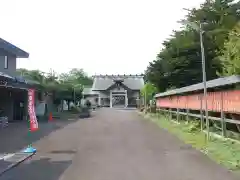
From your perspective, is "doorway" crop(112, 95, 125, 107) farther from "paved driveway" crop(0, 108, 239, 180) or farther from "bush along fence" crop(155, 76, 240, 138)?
"paved driveway" crop(0, 108, 239, 180)

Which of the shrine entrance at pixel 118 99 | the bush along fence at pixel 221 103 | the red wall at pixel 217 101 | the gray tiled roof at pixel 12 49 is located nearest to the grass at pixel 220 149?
the bush along fence at pixel 221 103

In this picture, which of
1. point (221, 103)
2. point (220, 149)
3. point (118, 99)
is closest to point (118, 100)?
point (118, 99)

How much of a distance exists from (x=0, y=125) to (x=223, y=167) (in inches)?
725

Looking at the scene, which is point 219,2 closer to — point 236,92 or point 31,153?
point 236,92

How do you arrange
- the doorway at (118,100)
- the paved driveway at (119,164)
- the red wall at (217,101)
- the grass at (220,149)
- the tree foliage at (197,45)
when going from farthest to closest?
the doorway at (118,100) → the tree foliage at (197,45) → the red wall at (217,101) → the grass at (220,149) → the paved driveway at (119,164)

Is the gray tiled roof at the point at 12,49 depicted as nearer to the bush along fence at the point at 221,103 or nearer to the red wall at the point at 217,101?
the red wall at the point at 217,101

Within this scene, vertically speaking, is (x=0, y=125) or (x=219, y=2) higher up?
(x=219, y=2)

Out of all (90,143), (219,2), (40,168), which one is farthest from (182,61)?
(40,168)

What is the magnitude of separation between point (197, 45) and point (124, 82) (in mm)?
59518

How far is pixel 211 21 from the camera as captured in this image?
34.7 meters

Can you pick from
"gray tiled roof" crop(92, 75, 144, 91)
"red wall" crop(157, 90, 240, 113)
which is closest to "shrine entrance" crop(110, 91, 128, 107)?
"gray tiled roof" crop(92, 75, 144, 91)

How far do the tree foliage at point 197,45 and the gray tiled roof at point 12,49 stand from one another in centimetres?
1387

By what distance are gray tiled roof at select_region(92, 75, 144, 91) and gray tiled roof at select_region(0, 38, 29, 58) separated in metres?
60.3

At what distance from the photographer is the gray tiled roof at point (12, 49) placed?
27092 mm
